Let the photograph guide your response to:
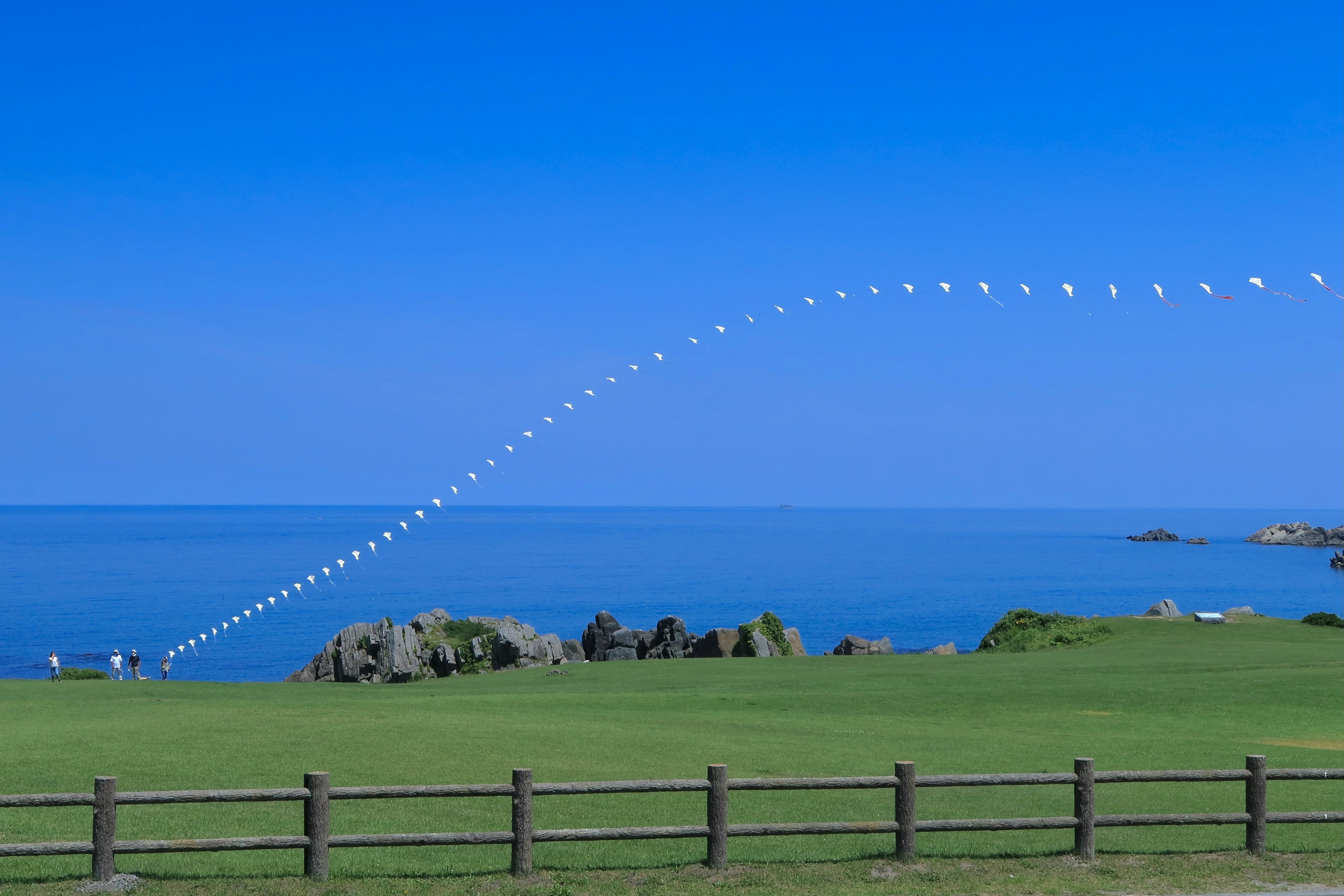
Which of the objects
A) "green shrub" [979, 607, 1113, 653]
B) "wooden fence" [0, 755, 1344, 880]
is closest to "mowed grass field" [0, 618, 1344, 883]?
"wooden fence" [0, 755, 1344, 880]

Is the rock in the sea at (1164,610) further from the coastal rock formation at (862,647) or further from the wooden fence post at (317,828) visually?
the wooden fence post at (317,828)

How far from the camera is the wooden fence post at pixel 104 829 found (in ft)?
40.9

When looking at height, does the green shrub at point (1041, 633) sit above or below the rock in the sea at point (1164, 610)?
below

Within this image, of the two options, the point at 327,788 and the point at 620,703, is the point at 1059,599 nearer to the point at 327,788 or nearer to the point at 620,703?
the point at 620,703

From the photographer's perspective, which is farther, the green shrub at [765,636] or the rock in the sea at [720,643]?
the rock in the sea at [720,643]

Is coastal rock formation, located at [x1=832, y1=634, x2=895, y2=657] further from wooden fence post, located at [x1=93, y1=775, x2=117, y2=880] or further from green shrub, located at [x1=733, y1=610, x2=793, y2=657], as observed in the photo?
wooden fence post, located at [x1=93, y1=775, x2=117, y2=880]

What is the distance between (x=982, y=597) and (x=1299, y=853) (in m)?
138

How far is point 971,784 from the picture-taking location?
13.8m

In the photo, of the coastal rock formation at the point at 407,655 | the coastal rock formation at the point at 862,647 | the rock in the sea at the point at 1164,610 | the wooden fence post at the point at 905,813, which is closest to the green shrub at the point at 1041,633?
the coastal rock formation at the point at 862,647

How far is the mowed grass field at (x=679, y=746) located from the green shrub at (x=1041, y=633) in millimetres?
9078

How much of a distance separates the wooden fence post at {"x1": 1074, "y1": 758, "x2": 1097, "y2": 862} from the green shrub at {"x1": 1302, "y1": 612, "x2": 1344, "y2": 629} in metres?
50.1

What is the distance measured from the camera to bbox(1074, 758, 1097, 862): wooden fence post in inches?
549

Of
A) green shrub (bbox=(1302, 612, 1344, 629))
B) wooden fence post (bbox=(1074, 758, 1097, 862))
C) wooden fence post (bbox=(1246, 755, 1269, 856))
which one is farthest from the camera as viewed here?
green shrub (bbox=(1302, 612, 1344, 629))

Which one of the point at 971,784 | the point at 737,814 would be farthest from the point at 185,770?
the point at 971,784
